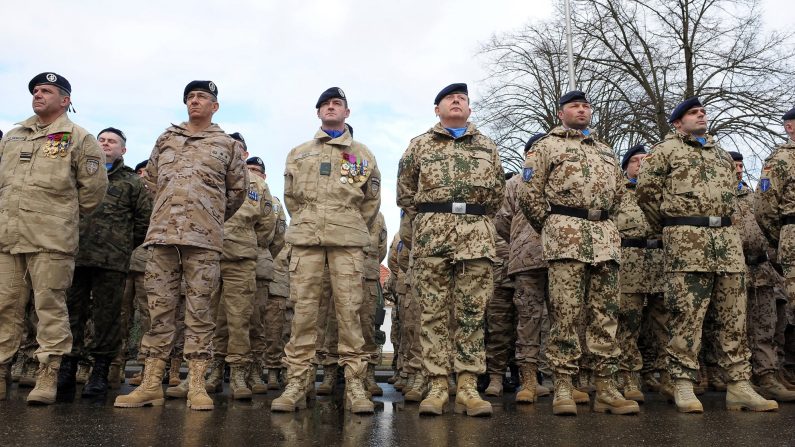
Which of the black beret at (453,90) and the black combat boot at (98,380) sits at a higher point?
the black beret at (453,90)

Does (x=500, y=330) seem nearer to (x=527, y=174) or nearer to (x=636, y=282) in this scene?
(x=636, y=282)

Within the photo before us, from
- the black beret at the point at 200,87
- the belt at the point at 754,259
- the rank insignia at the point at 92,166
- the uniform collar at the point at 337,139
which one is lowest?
the belt at the point at 754,259

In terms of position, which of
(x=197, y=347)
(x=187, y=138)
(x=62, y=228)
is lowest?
(x=197, y=347)

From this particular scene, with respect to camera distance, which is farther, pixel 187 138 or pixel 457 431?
pixel 187 138

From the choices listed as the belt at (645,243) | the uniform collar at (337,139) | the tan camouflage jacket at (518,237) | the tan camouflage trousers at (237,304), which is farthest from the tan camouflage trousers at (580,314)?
the tan camouflage trousers at (237,304)

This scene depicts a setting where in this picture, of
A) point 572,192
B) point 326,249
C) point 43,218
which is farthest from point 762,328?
point 43,218

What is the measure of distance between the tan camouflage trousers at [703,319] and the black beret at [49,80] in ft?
17.3

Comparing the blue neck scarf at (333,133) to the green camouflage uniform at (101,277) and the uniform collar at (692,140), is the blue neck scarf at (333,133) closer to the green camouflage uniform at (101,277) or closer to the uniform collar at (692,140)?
the green camouflage uniform at (101,277)

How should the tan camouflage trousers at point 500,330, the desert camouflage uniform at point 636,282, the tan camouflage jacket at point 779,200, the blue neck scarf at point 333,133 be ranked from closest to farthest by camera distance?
the blue neck scarf at point 333,133
the tan camouflage jacket at point 779,200
the desert camouflage uniform at point 636,282
the tan camouflage trousers at point 500,330

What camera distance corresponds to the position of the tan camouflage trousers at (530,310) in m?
6.65

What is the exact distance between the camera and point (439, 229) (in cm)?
542

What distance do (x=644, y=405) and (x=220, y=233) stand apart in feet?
12.6

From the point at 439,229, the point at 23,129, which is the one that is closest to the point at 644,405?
the point at 439,229

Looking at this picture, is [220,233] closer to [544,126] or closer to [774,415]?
[774,415]
